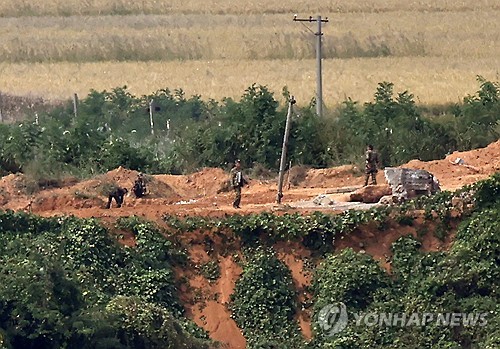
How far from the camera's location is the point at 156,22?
51875 mm

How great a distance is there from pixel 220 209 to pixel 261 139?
6.58 metres

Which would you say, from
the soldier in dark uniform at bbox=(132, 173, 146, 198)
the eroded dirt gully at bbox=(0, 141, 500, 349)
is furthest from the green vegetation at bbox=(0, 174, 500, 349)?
the soldier in dark uniform at bbox=(132, 173, 146, 198)

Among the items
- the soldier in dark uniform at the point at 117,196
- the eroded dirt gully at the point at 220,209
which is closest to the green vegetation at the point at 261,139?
the eroded dirt gully at the point at 220,209

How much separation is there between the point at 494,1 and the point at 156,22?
43.3 ft

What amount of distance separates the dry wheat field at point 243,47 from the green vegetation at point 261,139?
730 cm

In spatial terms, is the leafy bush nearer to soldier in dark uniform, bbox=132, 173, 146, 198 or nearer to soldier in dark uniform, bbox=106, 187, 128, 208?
soldier in dark uniform, bbox=106, 187, 128, 208

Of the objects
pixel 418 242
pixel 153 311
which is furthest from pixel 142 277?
pixel 418 242

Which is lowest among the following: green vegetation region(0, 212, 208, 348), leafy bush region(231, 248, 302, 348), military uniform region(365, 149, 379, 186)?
leafy bush region(231, 248, 302, 348)

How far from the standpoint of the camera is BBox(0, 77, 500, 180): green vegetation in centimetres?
2967

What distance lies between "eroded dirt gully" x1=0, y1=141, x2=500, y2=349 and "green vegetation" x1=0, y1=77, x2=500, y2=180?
1196mm

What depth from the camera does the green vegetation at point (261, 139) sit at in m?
29.7

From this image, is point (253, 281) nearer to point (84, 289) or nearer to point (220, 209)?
point (220, 209)

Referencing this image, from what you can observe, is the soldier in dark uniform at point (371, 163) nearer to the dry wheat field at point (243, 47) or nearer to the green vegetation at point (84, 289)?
the green vegetation at point (84, 289)

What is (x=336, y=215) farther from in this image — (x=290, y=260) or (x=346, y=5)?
(x=346, y=5)
